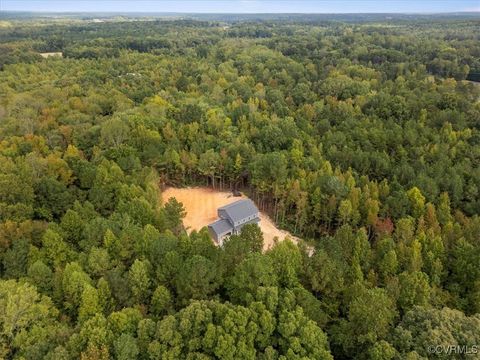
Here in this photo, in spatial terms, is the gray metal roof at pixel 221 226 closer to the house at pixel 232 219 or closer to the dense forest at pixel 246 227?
the house at pixel 232 219

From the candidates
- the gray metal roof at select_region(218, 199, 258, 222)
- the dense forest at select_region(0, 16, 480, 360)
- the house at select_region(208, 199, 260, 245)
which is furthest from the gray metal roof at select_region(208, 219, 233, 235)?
the dense forest at select_region(0, 16, 480, 360)

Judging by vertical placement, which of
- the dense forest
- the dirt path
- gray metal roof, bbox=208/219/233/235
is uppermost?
the dense forest

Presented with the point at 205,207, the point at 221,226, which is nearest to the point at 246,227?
the point at 221,226

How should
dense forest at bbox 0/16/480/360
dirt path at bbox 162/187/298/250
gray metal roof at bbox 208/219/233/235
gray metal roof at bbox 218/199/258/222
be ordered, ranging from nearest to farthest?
dense forest at bbox 0/16/480/360 → gray metal roof at bbox 208/219/233/235 → gray metal roof at bbox 218/199/258/222 → dirt path at bbox 162/187/298/250

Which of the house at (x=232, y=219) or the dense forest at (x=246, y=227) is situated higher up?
the dense forest at (x=246, y=227)

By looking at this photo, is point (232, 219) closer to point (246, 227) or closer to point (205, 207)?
point (205, 207)

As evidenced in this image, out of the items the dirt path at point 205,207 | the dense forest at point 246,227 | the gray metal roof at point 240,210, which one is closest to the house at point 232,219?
the gray metal roof at point 240,210

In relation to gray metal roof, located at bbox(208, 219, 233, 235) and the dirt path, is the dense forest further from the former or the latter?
gray metal roof, located at bbox(208, 219, 233, 235)

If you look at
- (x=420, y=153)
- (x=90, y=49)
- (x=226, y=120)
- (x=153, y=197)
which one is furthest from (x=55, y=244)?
(x=90, y=49)

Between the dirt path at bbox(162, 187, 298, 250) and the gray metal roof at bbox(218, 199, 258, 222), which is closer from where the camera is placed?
the gray metal roof at bbox(218, 199, 258, 222)
